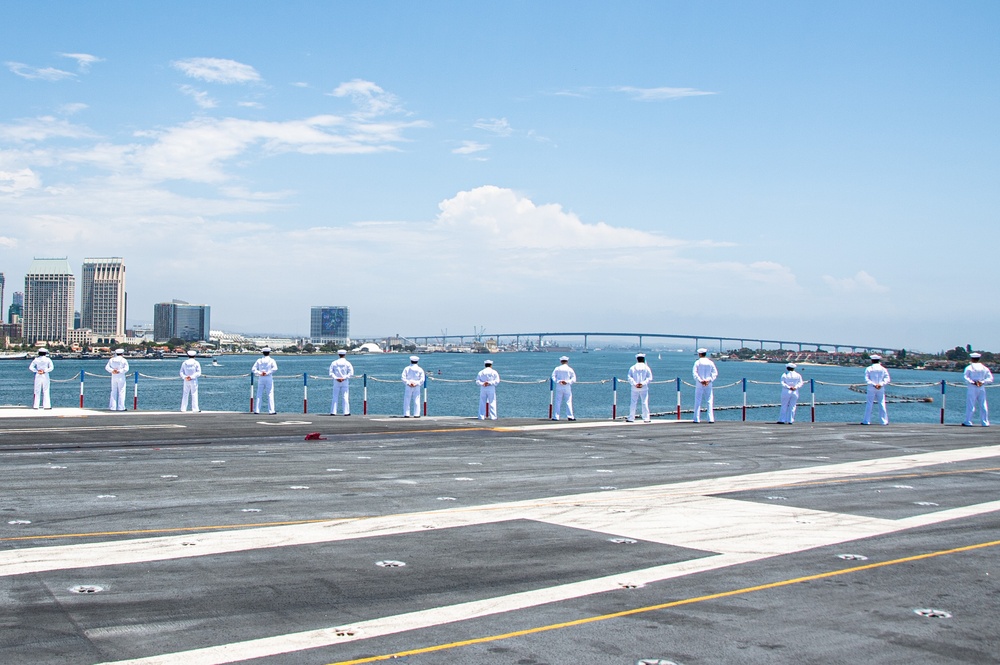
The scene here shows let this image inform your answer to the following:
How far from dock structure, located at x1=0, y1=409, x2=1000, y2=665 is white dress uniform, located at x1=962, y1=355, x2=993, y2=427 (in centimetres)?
1121

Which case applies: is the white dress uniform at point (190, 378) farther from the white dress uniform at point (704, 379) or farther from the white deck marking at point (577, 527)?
the white deck marking at point (577, 527)

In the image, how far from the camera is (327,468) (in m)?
16.0

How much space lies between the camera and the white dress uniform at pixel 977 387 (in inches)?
1104

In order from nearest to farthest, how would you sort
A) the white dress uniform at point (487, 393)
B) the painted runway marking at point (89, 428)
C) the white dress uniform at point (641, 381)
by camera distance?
the painted runway marking at point (89, 428)
the white dress uniform at point (641, 381)
the white dress uniform at point (487, 393)

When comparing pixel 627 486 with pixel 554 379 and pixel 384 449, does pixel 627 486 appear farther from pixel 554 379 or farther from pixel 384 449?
pixel 554 379

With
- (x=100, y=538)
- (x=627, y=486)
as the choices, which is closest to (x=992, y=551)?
(x=627, y=486)

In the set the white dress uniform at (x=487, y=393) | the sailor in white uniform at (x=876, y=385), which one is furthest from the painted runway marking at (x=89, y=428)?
the sailor in white uniform at (x=876, y=385)

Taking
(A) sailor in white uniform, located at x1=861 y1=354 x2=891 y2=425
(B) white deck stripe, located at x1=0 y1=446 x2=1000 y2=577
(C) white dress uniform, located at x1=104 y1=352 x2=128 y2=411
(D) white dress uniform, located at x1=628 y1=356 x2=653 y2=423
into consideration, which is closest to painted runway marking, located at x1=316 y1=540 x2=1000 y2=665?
(B) white deck stripe, located at x1=0 y1=446 x2=1000 y2=577

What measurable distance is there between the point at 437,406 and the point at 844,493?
63.6 meters

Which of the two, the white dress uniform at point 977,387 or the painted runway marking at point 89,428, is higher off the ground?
the white dress uniform at point 977,387

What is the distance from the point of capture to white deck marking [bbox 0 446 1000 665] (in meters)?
6.85

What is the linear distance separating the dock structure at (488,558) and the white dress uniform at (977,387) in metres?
11.2

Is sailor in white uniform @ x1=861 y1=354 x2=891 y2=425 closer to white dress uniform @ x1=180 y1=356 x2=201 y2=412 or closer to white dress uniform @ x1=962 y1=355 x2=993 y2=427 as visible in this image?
white dress uniform @ x1=962 y1=355 x2=993 y2=427

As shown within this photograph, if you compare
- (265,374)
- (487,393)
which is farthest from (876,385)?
(265,374)
